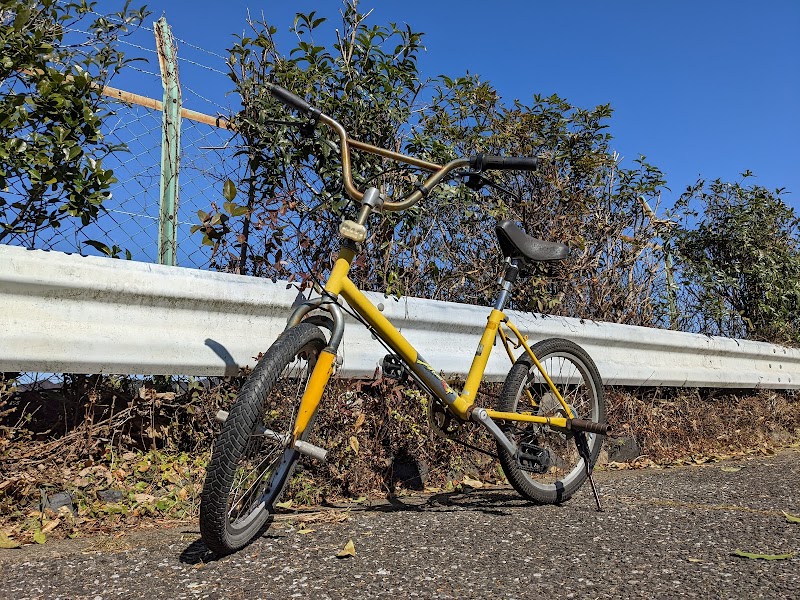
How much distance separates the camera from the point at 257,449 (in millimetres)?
2895

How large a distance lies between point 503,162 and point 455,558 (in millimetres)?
1731

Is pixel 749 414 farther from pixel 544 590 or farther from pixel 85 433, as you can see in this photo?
pixel 85 433

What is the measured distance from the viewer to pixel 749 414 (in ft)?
21.6

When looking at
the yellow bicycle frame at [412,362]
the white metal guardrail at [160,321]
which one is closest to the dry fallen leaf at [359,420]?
the white metal guardrail at [160,321]

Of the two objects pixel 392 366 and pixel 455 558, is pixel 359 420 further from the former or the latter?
pixel 455 558

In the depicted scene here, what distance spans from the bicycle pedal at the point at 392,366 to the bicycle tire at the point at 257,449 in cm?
42

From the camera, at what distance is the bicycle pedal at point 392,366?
11.1 feet

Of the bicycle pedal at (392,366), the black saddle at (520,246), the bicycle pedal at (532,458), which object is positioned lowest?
the bicycle pedal at (532,458)

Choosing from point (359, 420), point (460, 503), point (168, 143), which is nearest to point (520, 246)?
point (359, 420)

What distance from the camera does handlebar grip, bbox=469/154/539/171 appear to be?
3334 millimetres

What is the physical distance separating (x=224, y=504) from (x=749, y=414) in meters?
5.54

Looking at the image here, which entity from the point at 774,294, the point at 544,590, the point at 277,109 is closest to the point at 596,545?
the point at 544,590

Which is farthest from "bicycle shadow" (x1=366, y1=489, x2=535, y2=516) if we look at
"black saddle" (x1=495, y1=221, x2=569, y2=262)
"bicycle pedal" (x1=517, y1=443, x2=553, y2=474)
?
"black saddle" (x1=495, y1=221, x2=569, y2=262)

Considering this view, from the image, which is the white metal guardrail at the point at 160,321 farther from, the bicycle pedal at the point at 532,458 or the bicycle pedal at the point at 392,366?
the bicycle pedal at the point at 532,458
